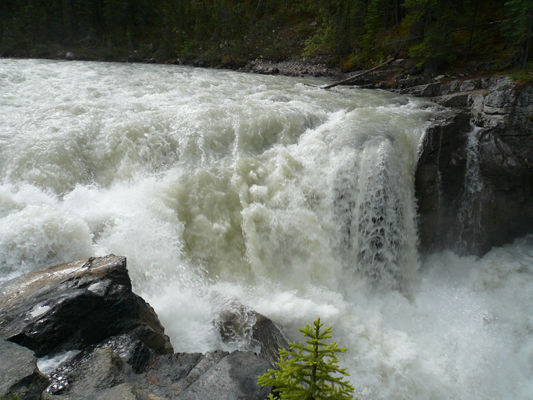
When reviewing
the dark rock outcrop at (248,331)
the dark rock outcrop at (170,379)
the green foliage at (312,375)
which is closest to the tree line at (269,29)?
the dark rock outcrop at (248,331)

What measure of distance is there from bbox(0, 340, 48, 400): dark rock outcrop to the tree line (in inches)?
642

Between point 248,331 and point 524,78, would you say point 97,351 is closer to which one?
point 248,331

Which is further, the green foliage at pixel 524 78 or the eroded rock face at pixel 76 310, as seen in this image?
the green foliage at pixel 524 78

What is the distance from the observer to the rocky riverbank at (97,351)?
10.7 ft

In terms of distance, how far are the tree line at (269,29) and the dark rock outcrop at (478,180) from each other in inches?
182

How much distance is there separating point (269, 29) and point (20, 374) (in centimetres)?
3741

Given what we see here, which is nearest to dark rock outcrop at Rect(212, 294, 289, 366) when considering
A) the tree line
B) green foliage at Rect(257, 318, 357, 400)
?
green foliage at Rect(257, 318, 357, 400)

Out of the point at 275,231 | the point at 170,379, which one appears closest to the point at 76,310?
the point at 170,379

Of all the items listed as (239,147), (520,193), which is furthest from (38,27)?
(520,193)

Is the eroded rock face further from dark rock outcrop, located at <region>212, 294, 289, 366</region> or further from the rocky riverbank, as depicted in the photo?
dark rock outcrop, located at <region>212, 294, 289, 366</region>

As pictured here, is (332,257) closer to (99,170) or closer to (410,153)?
(410,153)

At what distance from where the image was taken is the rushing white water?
5871 mm

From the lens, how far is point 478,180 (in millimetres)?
9062

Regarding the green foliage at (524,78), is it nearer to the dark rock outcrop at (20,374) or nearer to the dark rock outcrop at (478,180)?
the dark rock outcrop at (478,180)
